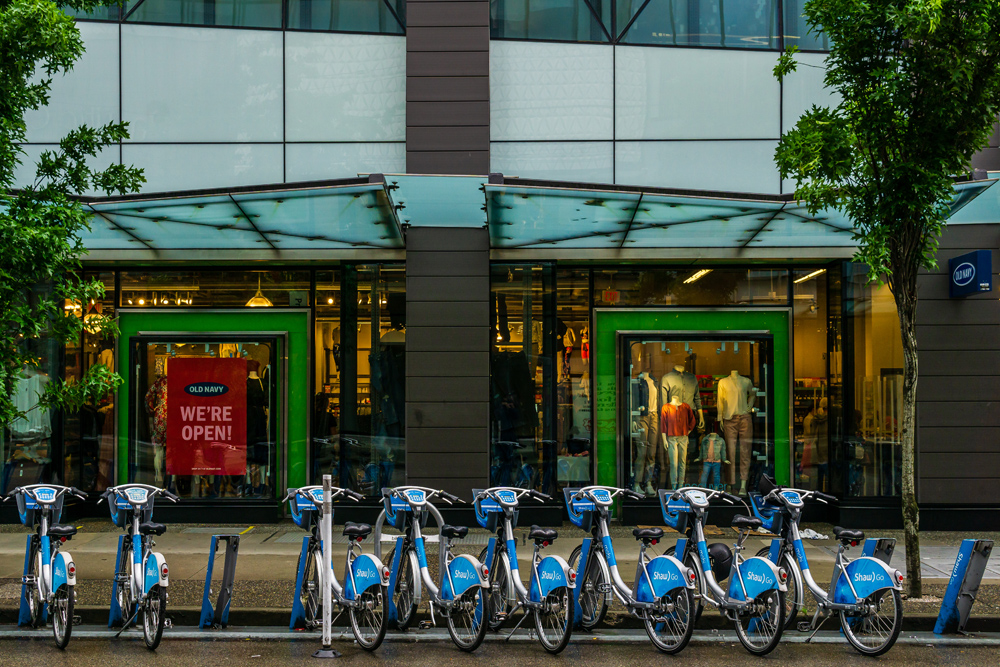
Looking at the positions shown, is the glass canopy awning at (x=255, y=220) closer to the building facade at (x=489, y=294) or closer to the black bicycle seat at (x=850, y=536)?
the building facade at (x=489, y=294)

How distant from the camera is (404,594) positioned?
6.94 meters

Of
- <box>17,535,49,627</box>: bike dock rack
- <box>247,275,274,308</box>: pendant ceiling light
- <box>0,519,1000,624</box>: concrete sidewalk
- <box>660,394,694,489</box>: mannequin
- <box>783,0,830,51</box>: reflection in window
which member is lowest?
<box>0,519,1000,624</box>: concrete sidewalk

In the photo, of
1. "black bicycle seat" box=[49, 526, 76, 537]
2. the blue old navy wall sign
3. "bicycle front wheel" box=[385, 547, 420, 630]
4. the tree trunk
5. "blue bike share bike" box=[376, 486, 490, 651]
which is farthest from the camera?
the blue old navy wall sign

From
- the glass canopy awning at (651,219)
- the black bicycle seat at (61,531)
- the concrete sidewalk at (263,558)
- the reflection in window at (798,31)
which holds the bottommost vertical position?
the concrete sidewalk at (263,558)

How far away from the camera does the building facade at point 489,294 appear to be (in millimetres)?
11391

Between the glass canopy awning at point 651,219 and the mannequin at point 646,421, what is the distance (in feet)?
6.70

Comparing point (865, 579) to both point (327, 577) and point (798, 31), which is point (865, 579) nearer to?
point (327, 577)

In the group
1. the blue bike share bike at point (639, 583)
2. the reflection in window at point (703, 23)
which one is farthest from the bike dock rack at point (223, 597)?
the reflection in window at point (703, 23)

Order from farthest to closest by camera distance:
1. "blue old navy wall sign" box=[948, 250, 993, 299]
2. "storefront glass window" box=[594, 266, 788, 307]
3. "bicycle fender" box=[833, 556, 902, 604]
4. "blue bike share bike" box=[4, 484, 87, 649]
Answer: "storefront glass window" box=[594, 266, 788, 307], "blue old navy wall sign" box=[948, 250, 993, 299], "blue bike share bike" box=[4, 484, 87, 649], "bicycle fender" box=[833, 556, 902, 604]

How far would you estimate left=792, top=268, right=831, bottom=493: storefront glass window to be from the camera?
39.5 feet

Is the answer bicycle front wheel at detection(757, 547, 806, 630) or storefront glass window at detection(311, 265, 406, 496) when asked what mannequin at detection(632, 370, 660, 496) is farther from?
bicycle front wheel at detection(757, 547, 806, 630)

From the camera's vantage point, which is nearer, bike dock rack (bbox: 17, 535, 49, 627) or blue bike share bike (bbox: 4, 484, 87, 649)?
blue bike share bike (bbox: 4, 484, 87, 649)

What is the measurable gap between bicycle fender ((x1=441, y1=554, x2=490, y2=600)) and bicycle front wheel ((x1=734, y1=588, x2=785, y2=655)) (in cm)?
201

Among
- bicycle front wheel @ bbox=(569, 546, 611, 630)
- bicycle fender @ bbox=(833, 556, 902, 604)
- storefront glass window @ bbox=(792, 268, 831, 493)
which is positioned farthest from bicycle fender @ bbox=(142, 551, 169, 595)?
storefront glass window @ bbox=(792, 268, 831, 493)
